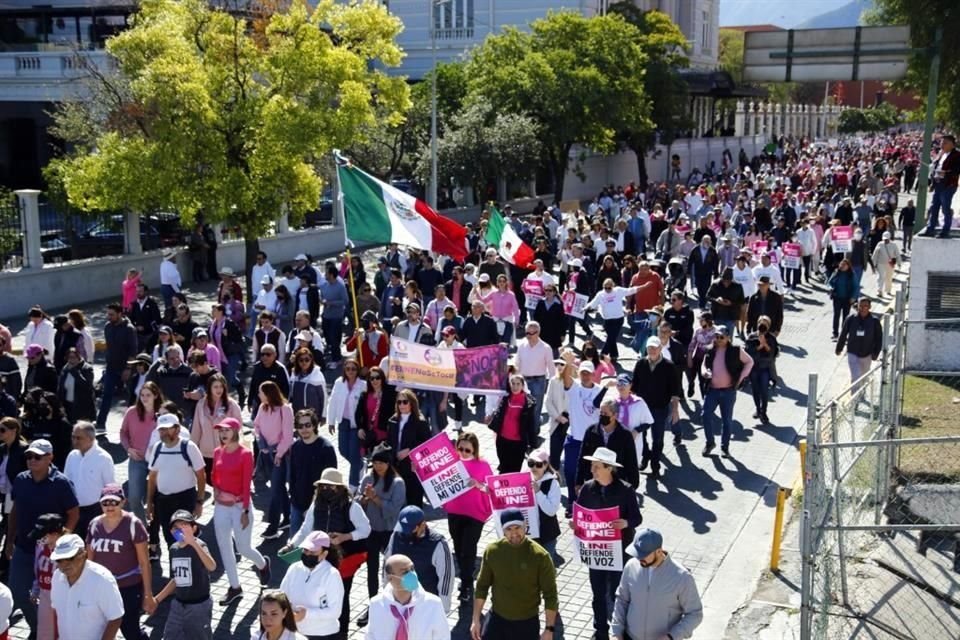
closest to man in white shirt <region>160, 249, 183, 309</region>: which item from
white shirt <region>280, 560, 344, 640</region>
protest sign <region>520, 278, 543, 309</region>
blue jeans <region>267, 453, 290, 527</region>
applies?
protest sign <region>520, 278, 543, 309</region>

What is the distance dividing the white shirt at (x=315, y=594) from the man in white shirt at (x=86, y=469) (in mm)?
2455

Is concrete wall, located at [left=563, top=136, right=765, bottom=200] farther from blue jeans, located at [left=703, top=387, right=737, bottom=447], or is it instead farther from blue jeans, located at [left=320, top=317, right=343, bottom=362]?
blue jeans, located at [left=703, top=387, right=737, bottom=447]

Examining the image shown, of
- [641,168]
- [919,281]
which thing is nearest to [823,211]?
[919,281]

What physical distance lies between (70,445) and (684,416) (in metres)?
7.74

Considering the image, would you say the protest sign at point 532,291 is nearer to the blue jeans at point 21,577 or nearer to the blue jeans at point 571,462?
the blue jeans at point 571,462

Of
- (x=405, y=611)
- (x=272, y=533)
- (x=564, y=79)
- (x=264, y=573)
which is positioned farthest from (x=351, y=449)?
(x=564, y=79)

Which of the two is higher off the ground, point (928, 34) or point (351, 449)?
point (928, 34)

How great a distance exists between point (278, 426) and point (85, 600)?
333cm

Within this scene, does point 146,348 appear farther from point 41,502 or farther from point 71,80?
point 71,80

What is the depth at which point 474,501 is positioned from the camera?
8406 mm

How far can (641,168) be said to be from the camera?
49.5 m

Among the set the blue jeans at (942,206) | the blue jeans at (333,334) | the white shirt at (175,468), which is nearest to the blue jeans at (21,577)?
the white shirt at (175,468)

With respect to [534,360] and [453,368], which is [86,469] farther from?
[534,360]

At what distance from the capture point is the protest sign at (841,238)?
70.9 ft
